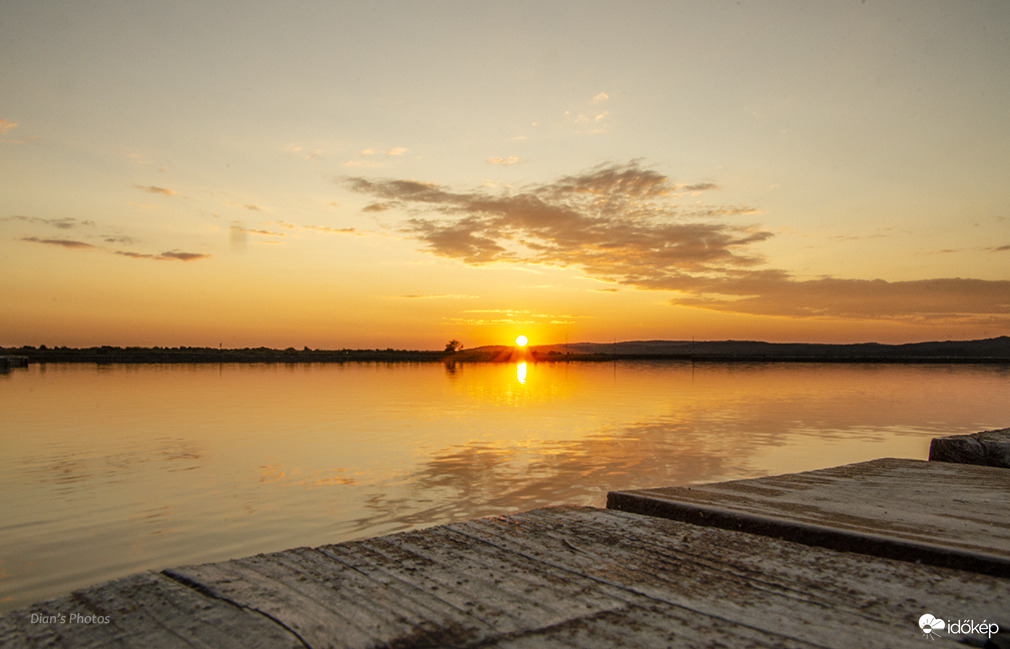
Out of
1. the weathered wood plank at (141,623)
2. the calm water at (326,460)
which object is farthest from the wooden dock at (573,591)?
the calm water at (326,460)

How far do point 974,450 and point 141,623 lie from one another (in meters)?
7.51

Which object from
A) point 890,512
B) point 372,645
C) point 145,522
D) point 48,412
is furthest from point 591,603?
point 48,412

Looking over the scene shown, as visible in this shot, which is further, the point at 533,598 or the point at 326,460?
the point at 326,460

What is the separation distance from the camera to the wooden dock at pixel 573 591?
6.12ft

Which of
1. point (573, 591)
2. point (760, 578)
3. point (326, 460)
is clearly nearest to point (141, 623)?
point (573, 591)

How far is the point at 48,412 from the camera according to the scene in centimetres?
2644

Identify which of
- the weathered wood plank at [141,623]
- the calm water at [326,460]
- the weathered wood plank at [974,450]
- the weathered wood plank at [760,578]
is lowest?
the calm water at [326,460]

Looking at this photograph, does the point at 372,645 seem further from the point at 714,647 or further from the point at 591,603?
the point at 714,647

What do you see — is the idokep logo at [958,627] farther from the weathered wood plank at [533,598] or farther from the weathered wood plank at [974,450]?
the weathered wood plank at [974,450]

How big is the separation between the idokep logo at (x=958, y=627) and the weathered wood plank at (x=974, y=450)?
5.45m

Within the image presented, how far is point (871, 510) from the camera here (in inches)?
146

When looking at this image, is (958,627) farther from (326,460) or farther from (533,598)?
(326,460)

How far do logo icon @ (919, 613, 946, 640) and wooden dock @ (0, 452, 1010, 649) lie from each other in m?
0.03

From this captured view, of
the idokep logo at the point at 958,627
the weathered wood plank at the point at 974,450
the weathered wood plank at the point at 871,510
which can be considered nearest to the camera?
the idokep logo at the point at 958,627
